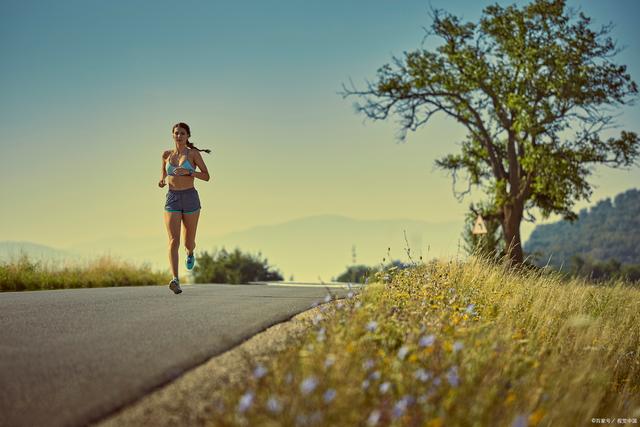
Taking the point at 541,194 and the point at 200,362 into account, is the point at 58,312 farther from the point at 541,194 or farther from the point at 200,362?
the point at 541,194

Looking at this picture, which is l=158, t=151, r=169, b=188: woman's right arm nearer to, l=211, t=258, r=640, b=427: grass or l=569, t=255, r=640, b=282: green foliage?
l=211, t=258, r=640, b=427: grass

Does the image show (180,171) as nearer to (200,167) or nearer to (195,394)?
(200,167)

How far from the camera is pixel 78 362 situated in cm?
501

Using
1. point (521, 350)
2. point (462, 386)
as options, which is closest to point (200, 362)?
point (462, 386)


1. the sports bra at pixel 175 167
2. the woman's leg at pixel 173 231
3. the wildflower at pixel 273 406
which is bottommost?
the wildflower at pixel 273 406

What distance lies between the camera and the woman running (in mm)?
9898

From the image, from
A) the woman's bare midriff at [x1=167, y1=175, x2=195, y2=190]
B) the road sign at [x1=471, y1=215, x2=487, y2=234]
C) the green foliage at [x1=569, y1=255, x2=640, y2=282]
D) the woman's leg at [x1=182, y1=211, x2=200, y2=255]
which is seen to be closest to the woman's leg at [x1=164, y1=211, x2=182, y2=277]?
the woman's leg at [x1=182, y1=211, x2=200, y2=255]

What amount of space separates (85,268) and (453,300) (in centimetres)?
1240

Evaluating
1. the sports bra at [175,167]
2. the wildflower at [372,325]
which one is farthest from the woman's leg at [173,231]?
the wildflower at [372,325]

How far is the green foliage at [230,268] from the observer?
29852 millimetres

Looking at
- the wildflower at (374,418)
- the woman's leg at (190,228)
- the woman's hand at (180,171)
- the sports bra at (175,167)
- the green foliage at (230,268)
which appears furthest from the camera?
the green foliage at (230,268)

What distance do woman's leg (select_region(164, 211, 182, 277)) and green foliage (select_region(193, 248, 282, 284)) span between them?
1939 centimetres

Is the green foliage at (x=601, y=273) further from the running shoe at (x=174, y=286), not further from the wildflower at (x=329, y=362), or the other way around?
the wildflower at (x=329, y=362)

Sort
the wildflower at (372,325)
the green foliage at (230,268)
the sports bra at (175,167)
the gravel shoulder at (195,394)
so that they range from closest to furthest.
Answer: the gravel shoulder at (195,394) → the wildflower at (372,325) → the sports bra at (175,167) → the green foliage at (230,268)
